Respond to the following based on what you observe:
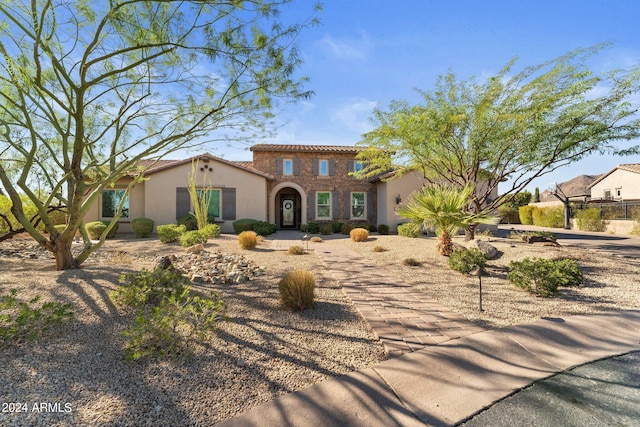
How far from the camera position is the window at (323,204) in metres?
17.6

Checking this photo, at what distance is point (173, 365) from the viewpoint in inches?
98.2

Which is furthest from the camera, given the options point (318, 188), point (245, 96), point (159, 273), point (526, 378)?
point (318, 188)

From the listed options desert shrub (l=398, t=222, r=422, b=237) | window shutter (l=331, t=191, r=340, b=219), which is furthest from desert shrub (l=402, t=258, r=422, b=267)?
window shutter (l=331, t=191, r=340, b=219)

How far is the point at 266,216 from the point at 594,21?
574 inches

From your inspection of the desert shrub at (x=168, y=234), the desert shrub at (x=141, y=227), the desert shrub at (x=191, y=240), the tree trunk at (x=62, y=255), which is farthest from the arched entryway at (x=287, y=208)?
the tree trunk at (x=62, y=255)

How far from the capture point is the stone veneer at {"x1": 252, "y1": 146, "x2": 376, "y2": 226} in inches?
688

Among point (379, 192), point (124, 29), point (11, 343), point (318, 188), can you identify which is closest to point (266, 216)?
point (318, 188)

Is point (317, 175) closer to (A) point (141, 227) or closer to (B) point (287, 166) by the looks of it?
(B) point (287, 166)

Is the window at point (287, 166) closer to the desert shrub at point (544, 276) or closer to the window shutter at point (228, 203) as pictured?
the window shutter at point (228, 203)

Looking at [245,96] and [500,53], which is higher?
[500,53]

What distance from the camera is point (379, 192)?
17.3m

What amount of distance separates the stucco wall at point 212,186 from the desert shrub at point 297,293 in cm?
1204

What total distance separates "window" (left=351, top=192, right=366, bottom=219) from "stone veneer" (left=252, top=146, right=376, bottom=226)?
280 mm

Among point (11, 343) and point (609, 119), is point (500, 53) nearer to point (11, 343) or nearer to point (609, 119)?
point (609, 119)
